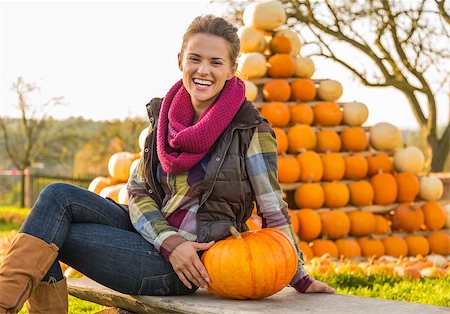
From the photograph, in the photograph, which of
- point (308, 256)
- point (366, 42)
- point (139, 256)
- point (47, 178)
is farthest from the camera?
point (47, 178)

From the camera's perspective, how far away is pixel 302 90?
22.0ft

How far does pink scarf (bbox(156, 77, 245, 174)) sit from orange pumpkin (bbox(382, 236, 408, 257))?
14.8ft

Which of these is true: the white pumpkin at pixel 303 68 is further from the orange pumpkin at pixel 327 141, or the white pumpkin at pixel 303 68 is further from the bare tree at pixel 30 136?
the bare tree at pixel 30 136

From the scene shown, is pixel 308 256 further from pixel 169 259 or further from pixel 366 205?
pixel 169 259

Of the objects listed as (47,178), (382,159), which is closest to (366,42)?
(382,159)

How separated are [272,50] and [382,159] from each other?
1.43 metres

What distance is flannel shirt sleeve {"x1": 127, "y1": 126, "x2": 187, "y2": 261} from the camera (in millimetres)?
2455

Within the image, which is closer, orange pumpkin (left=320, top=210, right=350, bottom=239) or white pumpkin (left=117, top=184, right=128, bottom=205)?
white pumpkin (left=117, top=184, right=128, bottom=205)

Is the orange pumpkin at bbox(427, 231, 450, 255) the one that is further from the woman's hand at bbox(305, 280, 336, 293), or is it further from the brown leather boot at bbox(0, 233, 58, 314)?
the brown leather boot at bbox(0, 233, 58, 314)

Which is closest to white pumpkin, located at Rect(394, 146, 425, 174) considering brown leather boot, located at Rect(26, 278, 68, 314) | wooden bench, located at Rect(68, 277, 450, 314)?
wooden bench, located at Rect(68, 277, 450, 314)

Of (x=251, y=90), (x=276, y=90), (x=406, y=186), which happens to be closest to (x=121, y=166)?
(x=251, y=90)

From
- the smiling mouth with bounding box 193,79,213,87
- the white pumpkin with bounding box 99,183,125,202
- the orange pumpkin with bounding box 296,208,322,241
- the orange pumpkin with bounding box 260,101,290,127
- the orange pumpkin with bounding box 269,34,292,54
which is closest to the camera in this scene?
the smiling mouth with bounding box 193,79,213,87

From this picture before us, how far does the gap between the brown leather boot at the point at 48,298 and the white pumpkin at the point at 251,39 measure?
4309mm

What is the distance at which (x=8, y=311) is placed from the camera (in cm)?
233
